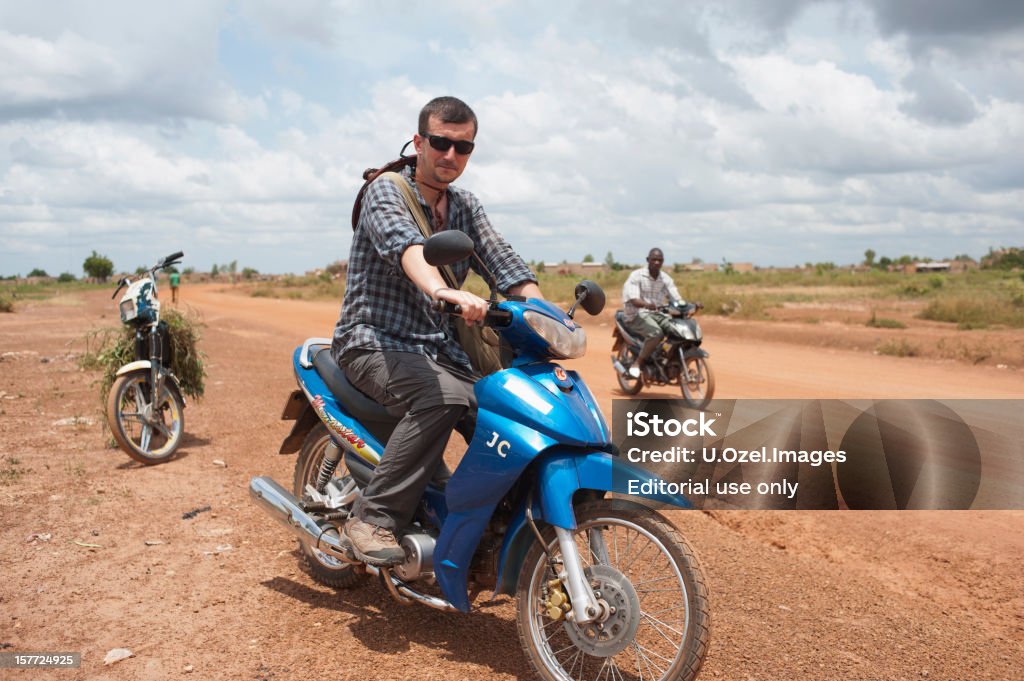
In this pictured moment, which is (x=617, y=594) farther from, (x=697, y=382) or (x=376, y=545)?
(x=697, y=382)

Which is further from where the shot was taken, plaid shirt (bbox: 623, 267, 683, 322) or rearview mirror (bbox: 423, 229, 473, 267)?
plaid shirt (bbox: 623, 267, 683, 322)

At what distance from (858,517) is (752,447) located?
167 centimetres

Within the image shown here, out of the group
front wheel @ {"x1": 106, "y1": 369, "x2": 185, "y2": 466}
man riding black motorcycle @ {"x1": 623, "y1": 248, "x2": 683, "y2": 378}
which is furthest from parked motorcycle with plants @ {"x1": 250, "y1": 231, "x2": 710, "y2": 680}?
man riding black motorcycle @ {"x1": 623, "y1": 248, "x2": 683, "y2": 378}

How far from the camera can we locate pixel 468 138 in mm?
3633

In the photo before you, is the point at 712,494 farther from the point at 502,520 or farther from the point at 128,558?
the point at 128,558

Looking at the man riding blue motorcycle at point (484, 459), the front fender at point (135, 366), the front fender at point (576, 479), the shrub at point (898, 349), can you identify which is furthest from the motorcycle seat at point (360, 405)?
the shrub at point (898, 349)

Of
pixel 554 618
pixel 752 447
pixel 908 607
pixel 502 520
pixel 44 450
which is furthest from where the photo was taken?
pixel 752 447

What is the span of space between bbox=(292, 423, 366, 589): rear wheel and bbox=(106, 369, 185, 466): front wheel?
243cm

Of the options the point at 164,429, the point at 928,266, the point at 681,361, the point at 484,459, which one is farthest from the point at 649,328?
the point at 928,266

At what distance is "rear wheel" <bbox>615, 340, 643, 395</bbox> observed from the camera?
11062 millimetres

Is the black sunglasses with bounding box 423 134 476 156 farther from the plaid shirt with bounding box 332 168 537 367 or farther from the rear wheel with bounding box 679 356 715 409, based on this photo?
the rear wheel with bounding box 679 356 715 409

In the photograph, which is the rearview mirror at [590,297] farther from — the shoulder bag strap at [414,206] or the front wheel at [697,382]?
the front wheel at [697,382]

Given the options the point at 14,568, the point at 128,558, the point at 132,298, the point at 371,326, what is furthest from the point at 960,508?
the point at 132,298

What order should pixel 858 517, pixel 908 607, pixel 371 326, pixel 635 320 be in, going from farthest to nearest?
A: 1. pixel 635 320
2. pixel 858 517
3. pixel 908 607
4. pixel 371 326
